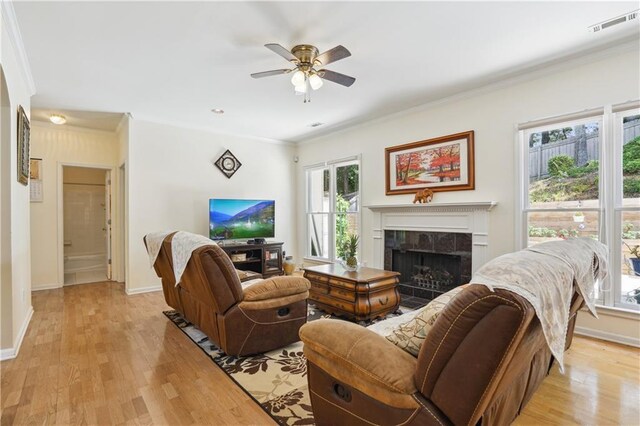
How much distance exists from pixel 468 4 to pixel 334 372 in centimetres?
252

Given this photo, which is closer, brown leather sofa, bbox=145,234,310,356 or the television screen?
brown leather sofa, bbox=145,234,310,356

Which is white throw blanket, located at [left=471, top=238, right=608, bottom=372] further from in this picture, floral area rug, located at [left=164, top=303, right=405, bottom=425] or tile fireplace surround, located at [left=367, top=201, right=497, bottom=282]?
tile fireplace surround, located at [left=367, top=201, right=497, bottom=282]

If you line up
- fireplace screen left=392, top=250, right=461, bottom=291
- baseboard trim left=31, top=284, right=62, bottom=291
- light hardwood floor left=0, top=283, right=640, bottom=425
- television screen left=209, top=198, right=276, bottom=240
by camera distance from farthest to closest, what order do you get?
television screen left=209, top=198, right=276, bottom=240 < baseboard trim left=31, top=284, right=62, bottom=291 < fireplace screen left=392, top=250, right=461, bottom=291 < light hardwood floor left=0, top=283, right=640, bottom=425

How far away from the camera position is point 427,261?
4.31m

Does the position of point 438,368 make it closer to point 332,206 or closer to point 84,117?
point 332,206

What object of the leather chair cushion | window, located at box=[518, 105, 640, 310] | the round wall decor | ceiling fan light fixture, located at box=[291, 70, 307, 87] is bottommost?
the leather chair cushion

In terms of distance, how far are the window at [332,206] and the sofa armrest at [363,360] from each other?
3756 mm

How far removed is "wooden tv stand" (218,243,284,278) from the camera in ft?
17.0

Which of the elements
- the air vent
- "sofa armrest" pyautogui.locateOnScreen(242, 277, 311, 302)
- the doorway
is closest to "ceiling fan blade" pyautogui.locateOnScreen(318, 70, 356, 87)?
"sofa armrest" pyautogui.locateOnScreen(242, 277, 311, 302)

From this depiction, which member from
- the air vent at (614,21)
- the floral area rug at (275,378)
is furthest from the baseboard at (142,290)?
the air vent at (614,21)

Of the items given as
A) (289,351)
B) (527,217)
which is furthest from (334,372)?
(527,217)

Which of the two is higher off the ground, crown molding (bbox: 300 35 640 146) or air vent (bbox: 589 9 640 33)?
air vent (bbox: 589 9 640 33)

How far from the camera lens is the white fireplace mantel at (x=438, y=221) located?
365cm

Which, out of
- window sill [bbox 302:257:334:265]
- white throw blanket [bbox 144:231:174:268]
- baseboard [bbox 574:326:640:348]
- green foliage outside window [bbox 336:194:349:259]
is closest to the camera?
baseboard [bbox 574:326:640:348]
